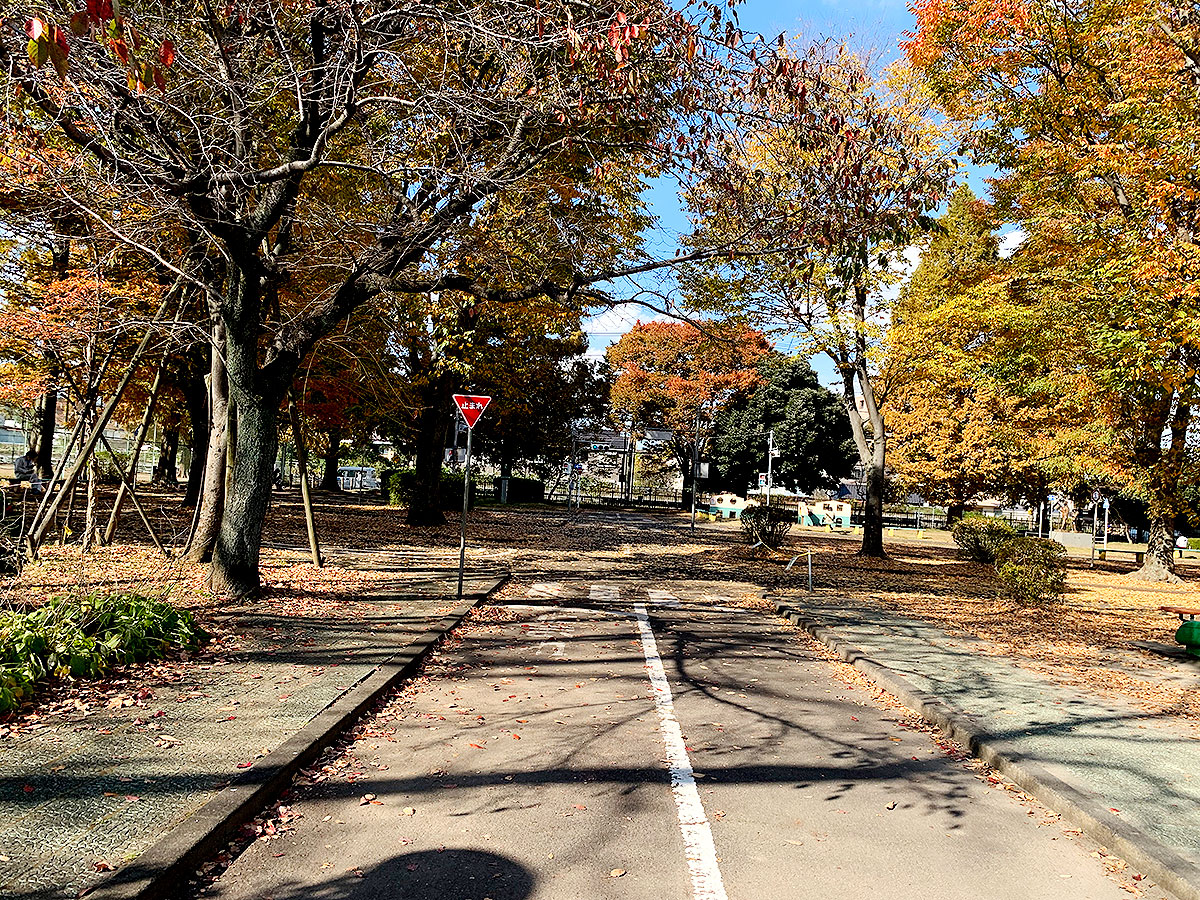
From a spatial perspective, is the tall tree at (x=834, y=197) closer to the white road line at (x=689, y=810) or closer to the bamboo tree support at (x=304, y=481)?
the white road line at (x=689, y=810)

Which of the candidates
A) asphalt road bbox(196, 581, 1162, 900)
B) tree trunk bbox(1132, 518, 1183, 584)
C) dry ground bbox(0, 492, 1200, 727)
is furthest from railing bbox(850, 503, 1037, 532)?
asphalt road bbox(196, 581, 1162, 900)

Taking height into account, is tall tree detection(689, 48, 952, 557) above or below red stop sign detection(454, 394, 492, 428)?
above

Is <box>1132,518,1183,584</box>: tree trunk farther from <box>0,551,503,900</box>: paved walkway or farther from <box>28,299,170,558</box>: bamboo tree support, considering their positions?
<box>28,299,170,558</box>: bamboo tree support

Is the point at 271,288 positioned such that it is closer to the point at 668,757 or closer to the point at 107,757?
the point at 107,757

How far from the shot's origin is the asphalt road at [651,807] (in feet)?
12.2

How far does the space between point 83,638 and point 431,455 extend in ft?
57.9

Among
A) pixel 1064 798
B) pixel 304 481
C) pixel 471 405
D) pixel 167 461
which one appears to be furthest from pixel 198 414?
pixel 167 461

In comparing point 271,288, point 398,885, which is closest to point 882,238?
point 398,885

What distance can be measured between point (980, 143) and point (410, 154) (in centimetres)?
1236

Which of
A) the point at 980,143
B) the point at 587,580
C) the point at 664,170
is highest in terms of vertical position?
the point at 980,143

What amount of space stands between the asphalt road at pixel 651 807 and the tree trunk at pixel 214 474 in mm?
6106

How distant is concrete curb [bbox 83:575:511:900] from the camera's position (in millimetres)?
3342

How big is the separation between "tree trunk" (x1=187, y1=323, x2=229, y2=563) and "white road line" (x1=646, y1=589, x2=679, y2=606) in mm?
6514

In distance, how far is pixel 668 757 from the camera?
5.40 m
